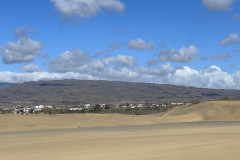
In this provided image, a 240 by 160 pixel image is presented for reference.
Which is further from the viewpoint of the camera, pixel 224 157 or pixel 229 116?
pixel 229 116

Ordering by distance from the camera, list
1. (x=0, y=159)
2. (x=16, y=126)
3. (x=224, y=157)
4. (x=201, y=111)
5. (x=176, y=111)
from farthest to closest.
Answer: (x=176, y=111)
(x=201, y=111)
(x=16, y=126)
(x=0, y=159)
(x=224, y=157)

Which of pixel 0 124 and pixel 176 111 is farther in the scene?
pixel 176 111

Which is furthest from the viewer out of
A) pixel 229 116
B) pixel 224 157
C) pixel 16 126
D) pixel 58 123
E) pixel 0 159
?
pixel 229 116

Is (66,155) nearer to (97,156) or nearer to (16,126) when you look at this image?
(97,156)

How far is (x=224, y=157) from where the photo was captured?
12727mm

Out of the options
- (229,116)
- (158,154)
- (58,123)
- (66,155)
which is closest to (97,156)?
(66,155)

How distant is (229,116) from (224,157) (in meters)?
43.3

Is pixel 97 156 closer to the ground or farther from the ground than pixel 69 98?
closer to the ground

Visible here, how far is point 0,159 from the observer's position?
46.1ft

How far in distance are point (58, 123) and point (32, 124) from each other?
11.2 feet

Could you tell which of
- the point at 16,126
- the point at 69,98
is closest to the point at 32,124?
the point at 16,126

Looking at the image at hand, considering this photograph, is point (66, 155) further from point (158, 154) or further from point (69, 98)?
point (69, 98)

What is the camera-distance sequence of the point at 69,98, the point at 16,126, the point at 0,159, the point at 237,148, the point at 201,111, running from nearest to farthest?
the point at 0,159
the point at 237,148
the point at 16,126
the point at 201,111
the point at 69,98

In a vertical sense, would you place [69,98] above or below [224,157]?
above
